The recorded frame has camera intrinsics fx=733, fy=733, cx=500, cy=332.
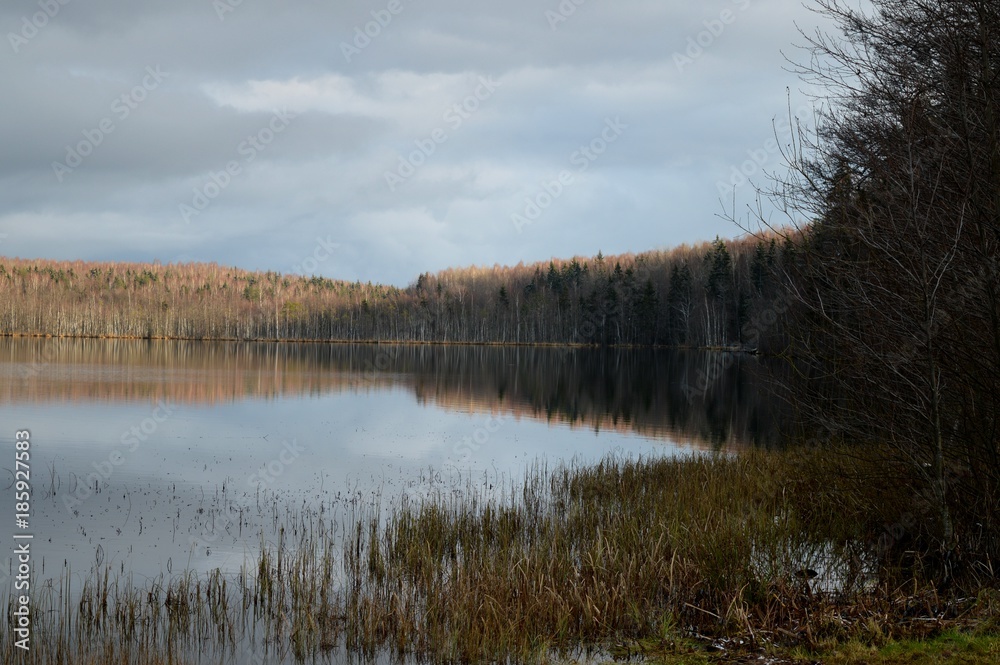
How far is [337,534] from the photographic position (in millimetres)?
12562

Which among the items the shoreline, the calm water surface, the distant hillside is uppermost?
the distant hillside

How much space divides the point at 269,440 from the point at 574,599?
1854 centimetres

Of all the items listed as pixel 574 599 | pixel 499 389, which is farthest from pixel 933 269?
pixel 499 389

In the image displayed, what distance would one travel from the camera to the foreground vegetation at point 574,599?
23.1ft

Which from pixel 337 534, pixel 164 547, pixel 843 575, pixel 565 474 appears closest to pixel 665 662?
pixel 843 575

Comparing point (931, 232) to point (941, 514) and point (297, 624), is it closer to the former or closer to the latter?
point (941, 514)

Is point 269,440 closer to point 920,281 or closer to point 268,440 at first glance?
point 268,440

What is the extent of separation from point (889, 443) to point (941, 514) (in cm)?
Answer: 86

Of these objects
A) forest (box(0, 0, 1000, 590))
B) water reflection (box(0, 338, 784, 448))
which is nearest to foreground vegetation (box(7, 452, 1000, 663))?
forest (box(0, 0, 1000, 590))

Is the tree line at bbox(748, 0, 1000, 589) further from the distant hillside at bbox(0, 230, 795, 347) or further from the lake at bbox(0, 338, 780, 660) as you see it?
Result: the distant hillside at bbox(0, 230, 795, 347)

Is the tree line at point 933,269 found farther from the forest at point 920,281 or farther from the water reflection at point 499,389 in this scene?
the water reflection at point 499,389

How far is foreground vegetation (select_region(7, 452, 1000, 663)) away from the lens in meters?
7.03

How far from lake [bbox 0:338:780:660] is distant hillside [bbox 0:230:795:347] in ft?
197

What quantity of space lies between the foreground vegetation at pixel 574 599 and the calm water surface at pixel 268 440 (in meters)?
2.07
